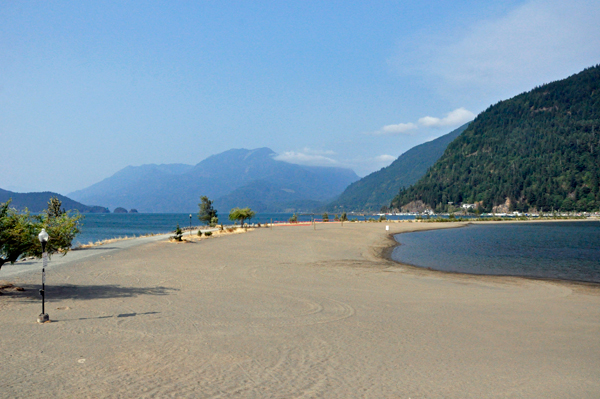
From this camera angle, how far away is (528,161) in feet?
611

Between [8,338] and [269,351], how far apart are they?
522 cm

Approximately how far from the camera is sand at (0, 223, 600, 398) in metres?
6.04

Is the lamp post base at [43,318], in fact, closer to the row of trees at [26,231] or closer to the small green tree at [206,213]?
the row of trees at [26,231]

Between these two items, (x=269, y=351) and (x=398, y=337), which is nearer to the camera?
(x=269, y=351)

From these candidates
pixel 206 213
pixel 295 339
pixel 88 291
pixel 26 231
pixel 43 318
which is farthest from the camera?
pixel 206 213

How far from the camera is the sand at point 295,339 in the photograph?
238 inches

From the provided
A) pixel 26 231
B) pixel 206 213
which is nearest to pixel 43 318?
pixel 26 231

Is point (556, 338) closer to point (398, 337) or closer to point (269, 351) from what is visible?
point (398, 337)

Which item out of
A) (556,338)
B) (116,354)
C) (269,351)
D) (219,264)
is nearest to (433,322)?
(556,338)

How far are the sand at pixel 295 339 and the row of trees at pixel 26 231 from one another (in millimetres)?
1451

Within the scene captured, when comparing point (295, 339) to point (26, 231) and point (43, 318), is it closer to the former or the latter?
point (43, 318)

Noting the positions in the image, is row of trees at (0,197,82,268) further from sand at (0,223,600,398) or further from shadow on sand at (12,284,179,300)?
sand at (0,223,600,398)

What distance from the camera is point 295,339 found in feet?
27.7

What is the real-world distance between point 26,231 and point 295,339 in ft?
28.6
